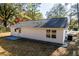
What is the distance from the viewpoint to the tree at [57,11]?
12.1 ft

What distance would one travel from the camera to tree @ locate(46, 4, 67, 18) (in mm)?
3697

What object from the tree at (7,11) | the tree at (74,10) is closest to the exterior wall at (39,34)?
the tree at (7,11)

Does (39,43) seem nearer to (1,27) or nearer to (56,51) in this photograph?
(56,51)

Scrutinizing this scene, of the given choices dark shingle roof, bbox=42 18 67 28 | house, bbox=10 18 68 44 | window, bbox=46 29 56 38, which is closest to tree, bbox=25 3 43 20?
house, bbox=10 18 68 44

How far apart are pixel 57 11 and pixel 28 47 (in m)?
0.94

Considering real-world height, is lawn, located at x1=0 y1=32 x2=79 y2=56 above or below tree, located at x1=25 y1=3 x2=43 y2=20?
below

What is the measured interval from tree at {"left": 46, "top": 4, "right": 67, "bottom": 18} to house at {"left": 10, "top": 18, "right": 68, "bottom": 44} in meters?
0.09

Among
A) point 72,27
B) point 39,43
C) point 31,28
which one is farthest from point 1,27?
point 72,27

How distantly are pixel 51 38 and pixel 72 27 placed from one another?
1.62 ft

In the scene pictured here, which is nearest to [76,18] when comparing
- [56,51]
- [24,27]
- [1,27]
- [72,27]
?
[72,27]

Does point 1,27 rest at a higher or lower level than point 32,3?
lower

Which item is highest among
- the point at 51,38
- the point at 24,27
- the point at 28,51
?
the point at 24,27

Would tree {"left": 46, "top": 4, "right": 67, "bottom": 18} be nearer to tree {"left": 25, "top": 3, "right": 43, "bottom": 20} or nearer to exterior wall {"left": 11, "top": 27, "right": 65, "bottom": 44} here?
tree {"left": 25, "top": 3, "right": 43, "bottom": 20}

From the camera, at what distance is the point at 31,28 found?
3.79 meters
